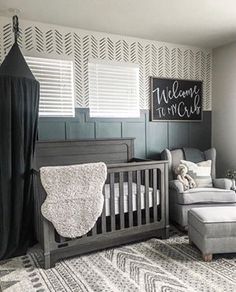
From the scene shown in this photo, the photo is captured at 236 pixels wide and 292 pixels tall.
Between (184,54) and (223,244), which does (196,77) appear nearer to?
(184,54)

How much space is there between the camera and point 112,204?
8.67 ft

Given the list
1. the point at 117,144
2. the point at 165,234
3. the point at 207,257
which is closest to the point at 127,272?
the point at 207,257

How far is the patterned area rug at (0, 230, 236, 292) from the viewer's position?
2.04 metres

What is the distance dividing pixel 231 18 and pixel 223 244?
7.69ft

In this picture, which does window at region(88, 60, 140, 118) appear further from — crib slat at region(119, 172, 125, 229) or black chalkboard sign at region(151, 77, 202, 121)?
crib slat at region(119, 172, 125, 229)

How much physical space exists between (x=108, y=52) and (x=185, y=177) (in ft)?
6.04

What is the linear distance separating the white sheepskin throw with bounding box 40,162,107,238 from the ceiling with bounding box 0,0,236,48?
1535mm

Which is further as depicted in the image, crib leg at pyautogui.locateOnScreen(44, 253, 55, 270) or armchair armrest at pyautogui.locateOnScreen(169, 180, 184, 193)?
armchair armrest at pyautogui.locateOnScreen(169, 180, 184, 193)

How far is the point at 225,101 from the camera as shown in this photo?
394cm

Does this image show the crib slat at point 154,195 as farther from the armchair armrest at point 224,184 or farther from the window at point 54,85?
the window at point 54,85

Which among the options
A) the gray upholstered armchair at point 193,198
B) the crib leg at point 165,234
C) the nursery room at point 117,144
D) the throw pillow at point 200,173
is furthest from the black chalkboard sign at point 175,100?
the crib leg at point 165,234

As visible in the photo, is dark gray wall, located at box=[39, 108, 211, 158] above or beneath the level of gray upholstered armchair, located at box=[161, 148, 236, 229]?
above

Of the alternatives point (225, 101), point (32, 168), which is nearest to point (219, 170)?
point (225, 101)

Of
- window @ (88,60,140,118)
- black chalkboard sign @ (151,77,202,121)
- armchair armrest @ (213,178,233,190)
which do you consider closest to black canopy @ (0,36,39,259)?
window @ (88,60,140,118)
